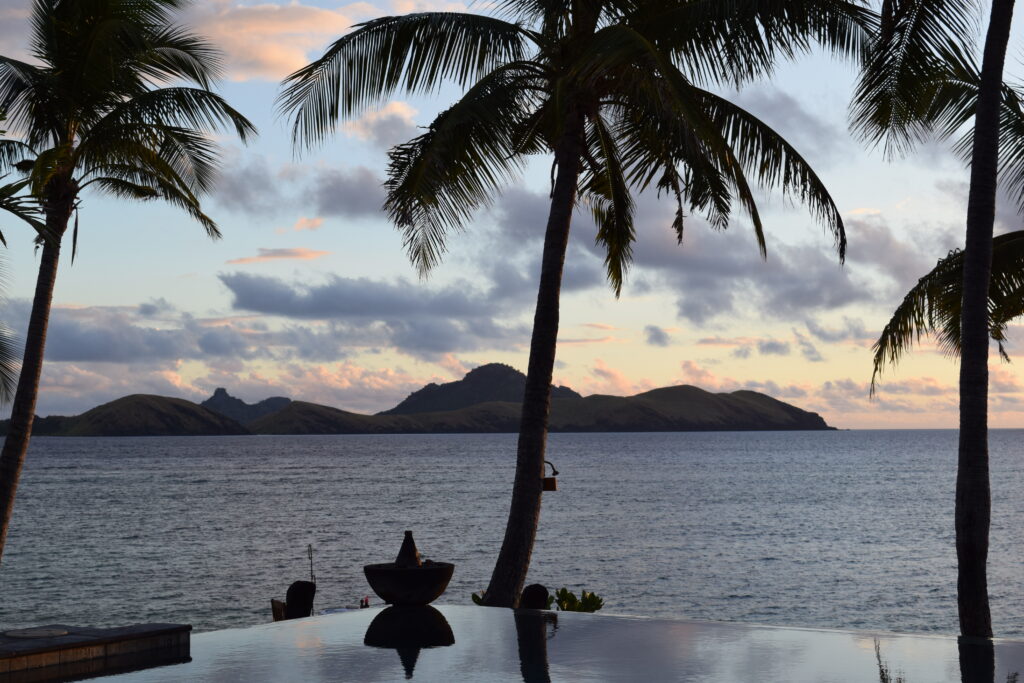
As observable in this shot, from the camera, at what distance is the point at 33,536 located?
56.9 meters

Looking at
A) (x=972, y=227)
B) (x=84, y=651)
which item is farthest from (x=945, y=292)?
(x=84, y=651)

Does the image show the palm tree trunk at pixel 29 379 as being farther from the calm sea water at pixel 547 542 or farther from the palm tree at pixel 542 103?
the calm sea water at pixel 547 542

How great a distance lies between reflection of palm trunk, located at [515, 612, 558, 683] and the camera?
6516mm

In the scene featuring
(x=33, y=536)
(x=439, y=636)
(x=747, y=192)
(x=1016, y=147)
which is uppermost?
(x=1016, y=147)

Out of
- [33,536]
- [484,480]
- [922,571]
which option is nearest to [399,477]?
[484,480]

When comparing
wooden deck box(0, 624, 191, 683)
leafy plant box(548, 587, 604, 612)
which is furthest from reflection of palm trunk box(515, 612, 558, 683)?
leafy plant box(548, 587, 604, 612)

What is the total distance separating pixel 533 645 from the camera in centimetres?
761

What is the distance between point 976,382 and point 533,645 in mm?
5274

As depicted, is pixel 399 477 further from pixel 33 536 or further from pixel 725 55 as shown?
pixel 725 55

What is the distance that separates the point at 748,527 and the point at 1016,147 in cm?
4969

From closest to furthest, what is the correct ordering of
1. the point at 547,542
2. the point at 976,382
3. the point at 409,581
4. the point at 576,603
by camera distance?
the point at 409,581, the point at 976,382, the point at 576,603, the point at 547,542

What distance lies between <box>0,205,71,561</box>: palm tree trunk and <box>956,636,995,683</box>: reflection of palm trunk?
1218 centimetres

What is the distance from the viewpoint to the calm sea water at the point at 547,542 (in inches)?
1394

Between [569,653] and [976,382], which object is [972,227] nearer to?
[976,382]
